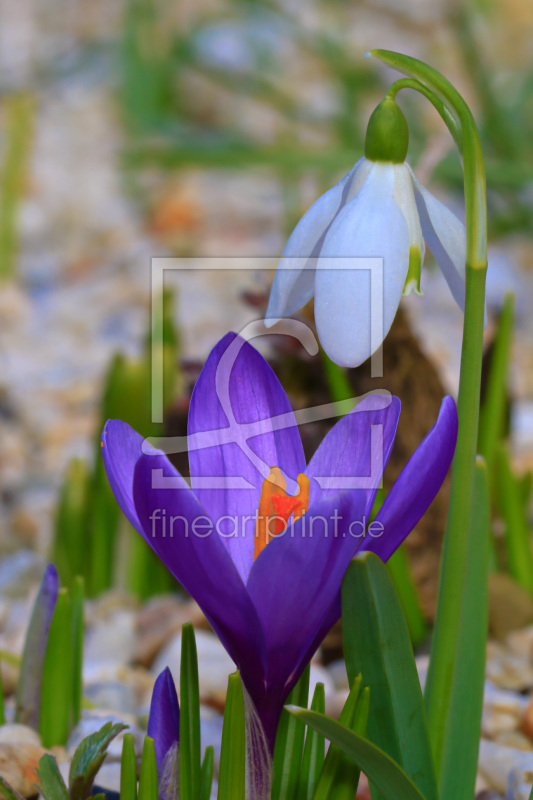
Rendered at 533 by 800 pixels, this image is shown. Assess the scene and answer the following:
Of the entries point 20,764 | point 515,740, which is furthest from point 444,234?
point 515,740

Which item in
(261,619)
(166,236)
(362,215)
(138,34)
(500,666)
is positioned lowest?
(500,666)

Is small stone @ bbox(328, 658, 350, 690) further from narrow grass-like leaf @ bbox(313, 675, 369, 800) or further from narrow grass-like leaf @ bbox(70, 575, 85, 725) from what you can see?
narrow grass-like leaf @ bbox(313, 675, 369, 800)

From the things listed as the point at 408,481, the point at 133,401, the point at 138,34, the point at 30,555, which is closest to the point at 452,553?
the point at 408,481

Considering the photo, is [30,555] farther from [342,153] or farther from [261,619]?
[342,153]

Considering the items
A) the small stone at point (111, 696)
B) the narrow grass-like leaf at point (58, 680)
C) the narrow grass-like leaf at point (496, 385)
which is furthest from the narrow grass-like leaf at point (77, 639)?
the narrow grass-like leaf at point (496, 385)

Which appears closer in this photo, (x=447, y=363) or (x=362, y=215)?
(x=362, y=215)

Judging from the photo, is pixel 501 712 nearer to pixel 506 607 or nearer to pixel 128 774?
pixel 506 607

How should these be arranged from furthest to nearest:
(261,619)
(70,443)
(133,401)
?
(70,443)
(133,401)
(261,619)
